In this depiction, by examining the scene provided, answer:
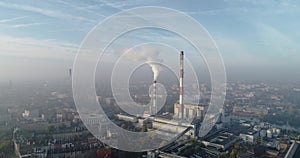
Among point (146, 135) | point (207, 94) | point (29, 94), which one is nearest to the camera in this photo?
point (146, 135)

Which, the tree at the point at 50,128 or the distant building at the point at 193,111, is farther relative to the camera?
the distant building at the point at 193,111

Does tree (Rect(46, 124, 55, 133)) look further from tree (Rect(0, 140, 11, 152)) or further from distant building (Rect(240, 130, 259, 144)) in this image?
distant building (Rect(240, 130, 259, 144))

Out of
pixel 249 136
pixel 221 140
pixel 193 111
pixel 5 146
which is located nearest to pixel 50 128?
pixel 5 146

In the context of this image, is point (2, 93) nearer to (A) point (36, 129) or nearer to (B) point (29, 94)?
(B) point (29, 94)

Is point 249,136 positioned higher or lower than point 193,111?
lower

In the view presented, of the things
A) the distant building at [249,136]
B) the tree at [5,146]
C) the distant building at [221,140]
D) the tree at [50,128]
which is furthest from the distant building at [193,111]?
the tree at [5,146]

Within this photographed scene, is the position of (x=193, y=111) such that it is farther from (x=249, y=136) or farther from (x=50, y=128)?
(x=50, y=128)

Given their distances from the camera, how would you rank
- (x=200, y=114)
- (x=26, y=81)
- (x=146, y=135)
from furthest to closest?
1. (x=26, y=81)
2. (x=200, y=114)
3. (x=146, y=135)

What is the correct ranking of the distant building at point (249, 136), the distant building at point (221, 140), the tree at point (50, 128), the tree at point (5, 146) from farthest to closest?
1. the tree at point (50, 128)
2. the distant building at point (249, 136)
3. the distant building at point (221, 140)
4. the tree at point (5, 146)

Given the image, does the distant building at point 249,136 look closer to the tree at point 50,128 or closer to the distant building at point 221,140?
the distant building at point 221,140

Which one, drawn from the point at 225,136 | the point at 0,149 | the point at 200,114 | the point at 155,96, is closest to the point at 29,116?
the point at 0,149

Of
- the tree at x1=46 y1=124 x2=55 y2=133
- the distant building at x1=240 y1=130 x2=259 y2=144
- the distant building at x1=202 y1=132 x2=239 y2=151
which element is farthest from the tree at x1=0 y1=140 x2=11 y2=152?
the distant building at x1=240 y1=130 x2=259 y2=144
